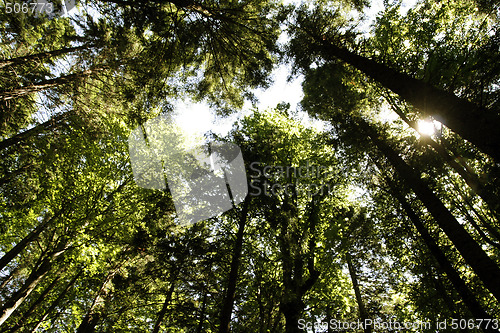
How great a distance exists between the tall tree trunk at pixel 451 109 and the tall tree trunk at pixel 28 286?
35.6ft

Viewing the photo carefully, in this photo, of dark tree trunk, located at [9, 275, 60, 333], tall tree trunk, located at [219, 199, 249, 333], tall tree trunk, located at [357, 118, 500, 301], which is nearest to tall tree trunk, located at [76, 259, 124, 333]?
dark tree trunk, located at [9, 275, 60, 333]

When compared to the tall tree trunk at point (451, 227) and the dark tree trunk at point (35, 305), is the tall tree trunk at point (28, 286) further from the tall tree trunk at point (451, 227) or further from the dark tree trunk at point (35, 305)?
the tall tree trunk at point (451, 227)

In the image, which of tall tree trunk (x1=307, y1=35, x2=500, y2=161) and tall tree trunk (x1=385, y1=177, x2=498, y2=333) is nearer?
tall tree trunk (x1=307, y1=35, x2=500, y2=161)

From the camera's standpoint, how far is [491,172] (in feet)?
13.3

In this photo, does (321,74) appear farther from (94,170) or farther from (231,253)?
(94,170)

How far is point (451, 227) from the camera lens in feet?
17.2

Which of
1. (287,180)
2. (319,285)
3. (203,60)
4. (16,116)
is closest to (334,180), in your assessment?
(287,180)

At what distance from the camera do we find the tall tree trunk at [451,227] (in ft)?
14.3

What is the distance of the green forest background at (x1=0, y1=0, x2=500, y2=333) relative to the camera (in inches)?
229

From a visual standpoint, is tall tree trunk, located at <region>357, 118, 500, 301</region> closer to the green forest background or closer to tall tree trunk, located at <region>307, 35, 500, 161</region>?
the green forest background

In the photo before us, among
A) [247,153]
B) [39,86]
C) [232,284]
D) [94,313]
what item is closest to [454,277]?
[232,284]

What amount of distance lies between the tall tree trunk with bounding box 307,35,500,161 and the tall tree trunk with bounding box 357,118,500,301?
243cm

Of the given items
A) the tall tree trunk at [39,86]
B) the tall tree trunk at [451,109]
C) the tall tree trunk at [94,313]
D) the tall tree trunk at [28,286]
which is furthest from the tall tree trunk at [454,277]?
the tall tree trunk at [28,286]

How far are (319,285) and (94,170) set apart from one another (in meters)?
9.61
